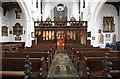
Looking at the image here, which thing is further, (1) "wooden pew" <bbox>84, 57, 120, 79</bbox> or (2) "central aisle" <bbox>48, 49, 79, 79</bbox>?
(2) "central aisle" <bbox>48, 49, 79, 79</bbox>

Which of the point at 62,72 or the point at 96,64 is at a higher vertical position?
the point at 96,64

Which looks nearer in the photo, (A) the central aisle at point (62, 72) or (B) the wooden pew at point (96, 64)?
(B) the wooden pew at point (96, 64)

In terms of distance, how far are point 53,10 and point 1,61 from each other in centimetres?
2270

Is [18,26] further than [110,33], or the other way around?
[18,26]

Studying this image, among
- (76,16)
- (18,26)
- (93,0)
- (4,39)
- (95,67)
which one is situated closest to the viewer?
(95,67)

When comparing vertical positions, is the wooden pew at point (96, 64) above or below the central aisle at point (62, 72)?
above

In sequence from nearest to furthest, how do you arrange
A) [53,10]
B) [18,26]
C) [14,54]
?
[14,54], [18,26], [53,10]

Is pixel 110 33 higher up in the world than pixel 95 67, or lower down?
higher up

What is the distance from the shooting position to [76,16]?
22.5 m

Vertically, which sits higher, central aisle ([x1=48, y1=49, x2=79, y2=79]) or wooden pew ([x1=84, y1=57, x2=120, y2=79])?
wooden pew ([x1=84, y1=57, x2=120, y2=79])

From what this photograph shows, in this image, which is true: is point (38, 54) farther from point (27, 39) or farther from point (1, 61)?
point (27, 39)

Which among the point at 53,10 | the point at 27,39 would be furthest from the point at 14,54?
the point at 53,10

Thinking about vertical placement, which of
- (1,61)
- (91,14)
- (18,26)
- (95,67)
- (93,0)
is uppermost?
(93,0)

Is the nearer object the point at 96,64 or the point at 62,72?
the point at 96,64
